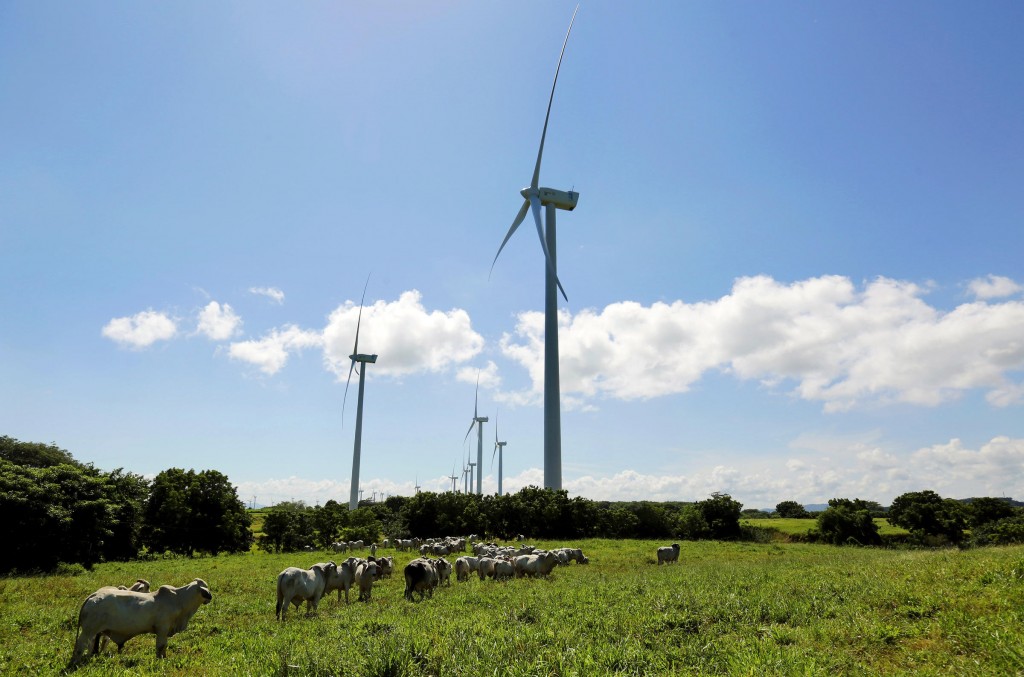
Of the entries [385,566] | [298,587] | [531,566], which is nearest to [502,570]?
[531,566]

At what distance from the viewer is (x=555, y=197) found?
64875 millimetres

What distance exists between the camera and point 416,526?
6081 centimetres

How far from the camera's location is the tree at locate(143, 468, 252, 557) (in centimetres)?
4328

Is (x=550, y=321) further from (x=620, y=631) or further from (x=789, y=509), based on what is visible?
(x=789, y=509)

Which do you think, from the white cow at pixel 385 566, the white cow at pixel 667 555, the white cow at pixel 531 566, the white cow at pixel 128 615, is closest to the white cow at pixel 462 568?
the white cow at pixel 531 566

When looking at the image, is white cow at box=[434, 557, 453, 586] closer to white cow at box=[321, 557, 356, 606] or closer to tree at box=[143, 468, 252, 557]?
white cow at box=[321, 557, 356, 606]

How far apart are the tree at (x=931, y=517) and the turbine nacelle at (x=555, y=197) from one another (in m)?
48.7

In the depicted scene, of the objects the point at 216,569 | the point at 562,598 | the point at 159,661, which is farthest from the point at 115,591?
the point at 216,569

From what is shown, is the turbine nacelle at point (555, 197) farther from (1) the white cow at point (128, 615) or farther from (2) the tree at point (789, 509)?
(2) the tree at point (789, 509)

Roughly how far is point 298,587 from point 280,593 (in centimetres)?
48

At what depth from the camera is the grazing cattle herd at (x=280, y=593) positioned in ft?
37.6

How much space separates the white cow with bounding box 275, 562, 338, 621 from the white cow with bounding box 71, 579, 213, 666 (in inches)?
126

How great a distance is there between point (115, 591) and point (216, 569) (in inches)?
802

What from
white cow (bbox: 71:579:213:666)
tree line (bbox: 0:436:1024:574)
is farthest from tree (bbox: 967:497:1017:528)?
white cow (bbox: 71:579:213:666)
